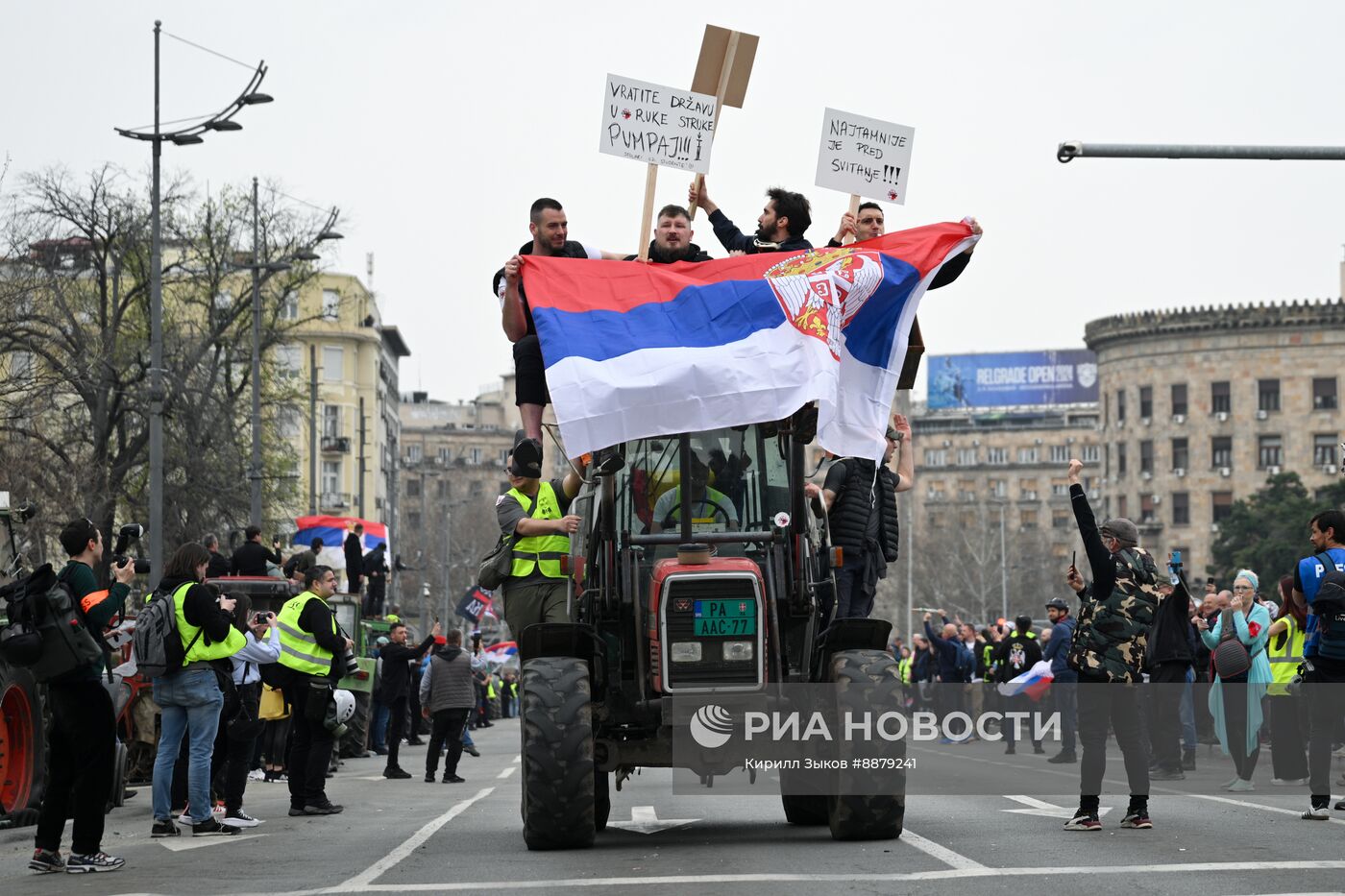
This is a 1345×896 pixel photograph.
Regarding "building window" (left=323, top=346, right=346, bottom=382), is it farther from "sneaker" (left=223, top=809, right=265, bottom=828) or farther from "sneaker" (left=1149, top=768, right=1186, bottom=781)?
"sneaker" (left=223, top=809, right=265, bottom=828)

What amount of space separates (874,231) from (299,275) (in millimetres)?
46661

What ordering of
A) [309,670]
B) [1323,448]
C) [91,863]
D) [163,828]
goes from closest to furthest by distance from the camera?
[91,863], [163,828], [309,670], [1323,448]

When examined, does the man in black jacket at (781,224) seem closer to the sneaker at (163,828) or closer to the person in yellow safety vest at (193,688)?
the person in yellow safety vest at (193,688)

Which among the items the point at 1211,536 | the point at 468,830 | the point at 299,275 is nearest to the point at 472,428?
the point at 1211,536

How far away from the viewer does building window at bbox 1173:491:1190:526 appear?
4835 inches

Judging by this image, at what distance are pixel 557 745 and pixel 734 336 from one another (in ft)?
8.89

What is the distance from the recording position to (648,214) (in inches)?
574

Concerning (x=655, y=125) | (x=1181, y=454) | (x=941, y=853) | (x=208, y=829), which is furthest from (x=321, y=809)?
(x=1181, y=454)

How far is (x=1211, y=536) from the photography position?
122 metres

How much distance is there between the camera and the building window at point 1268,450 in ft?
392

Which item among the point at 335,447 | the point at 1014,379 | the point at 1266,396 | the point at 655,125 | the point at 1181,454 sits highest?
the point at 1014,379

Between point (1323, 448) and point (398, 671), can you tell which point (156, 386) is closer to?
point (398, 671)

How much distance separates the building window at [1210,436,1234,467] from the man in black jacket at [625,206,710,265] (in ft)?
362

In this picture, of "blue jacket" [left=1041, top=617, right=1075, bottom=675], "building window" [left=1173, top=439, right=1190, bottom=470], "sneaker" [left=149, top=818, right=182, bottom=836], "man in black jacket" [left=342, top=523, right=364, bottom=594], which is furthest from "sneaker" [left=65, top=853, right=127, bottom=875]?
"building window" [left=1173, top=439, right=1190, bottom=470]
